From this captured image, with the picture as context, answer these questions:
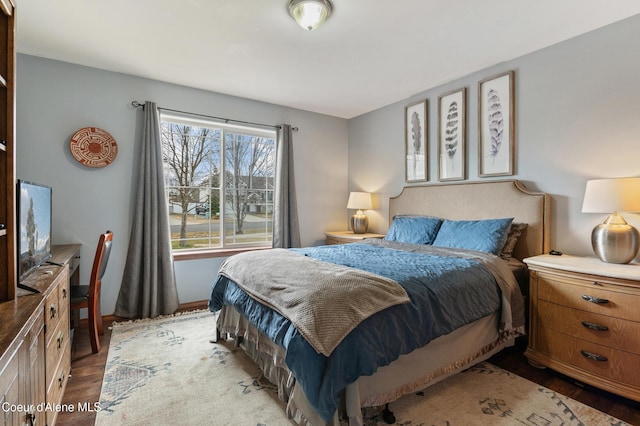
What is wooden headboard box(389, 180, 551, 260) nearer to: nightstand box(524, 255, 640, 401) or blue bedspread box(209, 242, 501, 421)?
nightstand box(524, 255, 640, 401)

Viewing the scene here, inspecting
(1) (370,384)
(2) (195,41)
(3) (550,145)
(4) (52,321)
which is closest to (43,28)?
(2) (195,41)

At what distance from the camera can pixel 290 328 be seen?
1.52 m

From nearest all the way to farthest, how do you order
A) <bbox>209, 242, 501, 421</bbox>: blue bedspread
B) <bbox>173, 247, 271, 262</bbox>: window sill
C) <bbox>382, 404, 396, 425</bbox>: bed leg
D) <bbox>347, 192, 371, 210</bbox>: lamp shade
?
<bbox>209, 242, 501, 421</bbox>: blue bedspread
<bbox>382, 404, 396, 425</bbox>: bed leg
<bbox>173, 247, 271, 262</bbox>: window sill
<bbox>347, 192, 371, 210</bbox>: lamp shade

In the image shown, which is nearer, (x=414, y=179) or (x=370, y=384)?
(x=370, y=384)

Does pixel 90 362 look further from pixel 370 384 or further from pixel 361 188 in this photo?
pixel 361 188

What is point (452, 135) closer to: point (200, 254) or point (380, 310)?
point (380, 310)

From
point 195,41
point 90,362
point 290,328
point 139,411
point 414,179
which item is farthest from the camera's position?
point 414,179

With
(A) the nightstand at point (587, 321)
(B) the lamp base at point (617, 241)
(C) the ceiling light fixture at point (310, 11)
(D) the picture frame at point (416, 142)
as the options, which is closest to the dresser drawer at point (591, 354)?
(A) the nightstand at point (587, 321)

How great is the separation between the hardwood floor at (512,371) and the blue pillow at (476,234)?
83 cm

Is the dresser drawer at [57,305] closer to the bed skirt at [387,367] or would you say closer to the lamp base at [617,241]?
the bed skirt at [387,367]

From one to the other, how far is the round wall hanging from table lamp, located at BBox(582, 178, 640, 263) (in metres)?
4.16

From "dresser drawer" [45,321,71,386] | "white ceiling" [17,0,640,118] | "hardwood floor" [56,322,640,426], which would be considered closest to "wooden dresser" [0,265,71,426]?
"dresser drawer" [45,321,71,386]

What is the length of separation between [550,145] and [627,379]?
1.78 metres

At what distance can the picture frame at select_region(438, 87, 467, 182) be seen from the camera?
3.27m
